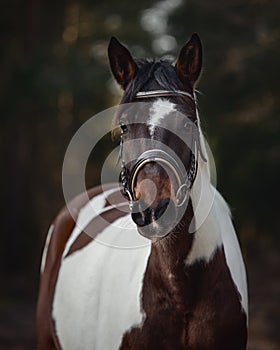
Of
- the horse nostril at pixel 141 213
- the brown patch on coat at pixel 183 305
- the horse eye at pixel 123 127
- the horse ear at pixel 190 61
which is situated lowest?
the brown patch on coat at pixel 183 305

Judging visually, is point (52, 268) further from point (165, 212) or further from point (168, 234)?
point (165, 212)

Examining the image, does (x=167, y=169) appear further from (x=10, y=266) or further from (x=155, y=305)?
(x=10, y=266)

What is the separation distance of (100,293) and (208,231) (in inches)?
35.9

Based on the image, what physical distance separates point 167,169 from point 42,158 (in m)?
11.3

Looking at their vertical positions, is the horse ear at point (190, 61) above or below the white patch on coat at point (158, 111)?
above

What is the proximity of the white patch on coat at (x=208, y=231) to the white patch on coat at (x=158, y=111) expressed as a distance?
299 mm

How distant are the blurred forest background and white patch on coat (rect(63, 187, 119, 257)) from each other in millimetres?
1445

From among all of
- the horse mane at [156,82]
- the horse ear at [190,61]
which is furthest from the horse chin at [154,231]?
the horse ear at [190,61]

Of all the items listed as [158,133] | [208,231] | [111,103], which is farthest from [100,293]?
[111,103]

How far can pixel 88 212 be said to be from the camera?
4617mm

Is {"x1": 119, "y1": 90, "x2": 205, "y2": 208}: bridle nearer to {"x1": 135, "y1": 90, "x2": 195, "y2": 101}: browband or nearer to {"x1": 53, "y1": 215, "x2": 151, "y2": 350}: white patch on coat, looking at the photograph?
{"x1": 135, "y1": 90, "x2": 195, "y2": 101}: browband

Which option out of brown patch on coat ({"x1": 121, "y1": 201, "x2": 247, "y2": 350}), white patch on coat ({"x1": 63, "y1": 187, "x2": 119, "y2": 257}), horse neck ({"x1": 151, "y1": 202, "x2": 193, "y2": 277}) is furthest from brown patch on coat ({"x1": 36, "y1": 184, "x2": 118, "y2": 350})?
horse neck ({"x1": 151, "y1": 202, "x2": 193, "y2": 277})

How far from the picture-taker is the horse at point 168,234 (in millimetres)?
2719

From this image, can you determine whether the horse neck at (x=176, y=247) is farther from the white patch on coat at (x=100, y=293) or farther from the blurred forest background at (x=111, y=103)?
the blurred forest background at (x=111, y=103)
